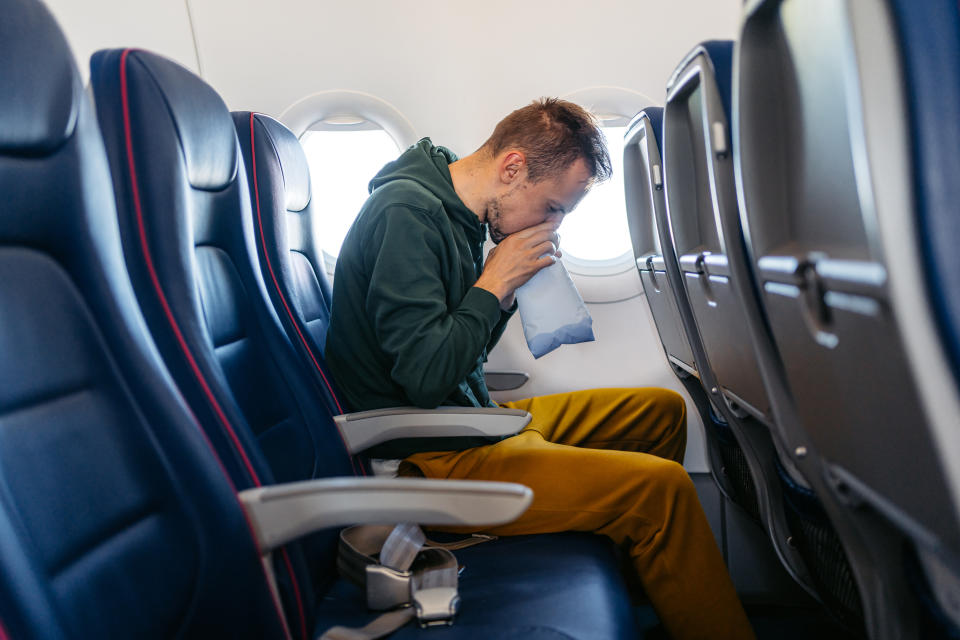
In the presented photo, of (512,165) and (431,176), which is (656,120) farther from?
(431,176)

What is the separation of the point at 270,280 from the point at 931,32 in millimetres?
1264

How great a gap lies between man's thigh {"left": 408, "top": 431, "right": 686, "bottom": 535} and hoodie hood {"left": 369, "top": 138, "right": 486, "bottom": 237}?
53 cm

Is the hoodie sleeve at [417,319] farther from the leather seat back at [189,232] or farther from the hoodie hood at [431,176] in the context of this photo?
the leather seat back at [189,232]

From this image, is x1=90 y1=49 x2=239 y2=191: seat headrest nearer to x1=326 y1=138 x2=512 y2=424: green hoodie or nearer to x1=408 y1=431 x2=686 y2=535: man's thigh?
x1=326 y1=138 x2=512 y2=424: green hoodie

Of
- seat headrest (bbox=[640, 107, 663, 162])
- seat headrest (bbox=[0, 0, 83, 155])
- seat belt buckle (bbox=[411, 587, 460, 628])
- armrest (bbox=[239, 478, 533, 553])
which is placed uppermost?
seat headrest (bbox=[0, 0, 83, 155])

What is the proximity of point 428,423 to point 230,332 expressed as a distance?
44 centimetres

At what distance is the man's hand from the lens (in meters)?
1.56

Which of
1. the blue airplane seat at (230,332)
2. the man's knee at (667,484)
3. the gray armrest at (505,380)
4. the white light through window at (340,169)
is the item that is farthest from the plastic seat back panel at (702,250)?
the white light through window at (340,169)

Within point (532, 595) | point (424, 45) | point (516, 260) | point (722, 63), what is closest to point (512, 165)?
point (516, 260)

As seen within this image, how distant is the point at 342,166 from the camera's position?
2.78 m

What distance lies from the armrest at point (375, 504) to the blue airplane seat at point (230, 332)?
84 mm

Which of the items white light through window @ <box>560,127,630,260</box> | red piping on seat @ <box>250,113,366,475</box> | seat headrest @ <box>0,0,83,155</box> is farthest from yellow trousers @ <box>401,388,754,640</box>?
white light through window @ <box>560,127,630,260</box>

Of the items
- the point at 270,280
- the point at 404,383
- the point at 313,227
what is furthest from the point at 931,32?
the point at 313,227

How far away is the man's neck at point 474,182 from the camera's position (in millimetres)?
1679
